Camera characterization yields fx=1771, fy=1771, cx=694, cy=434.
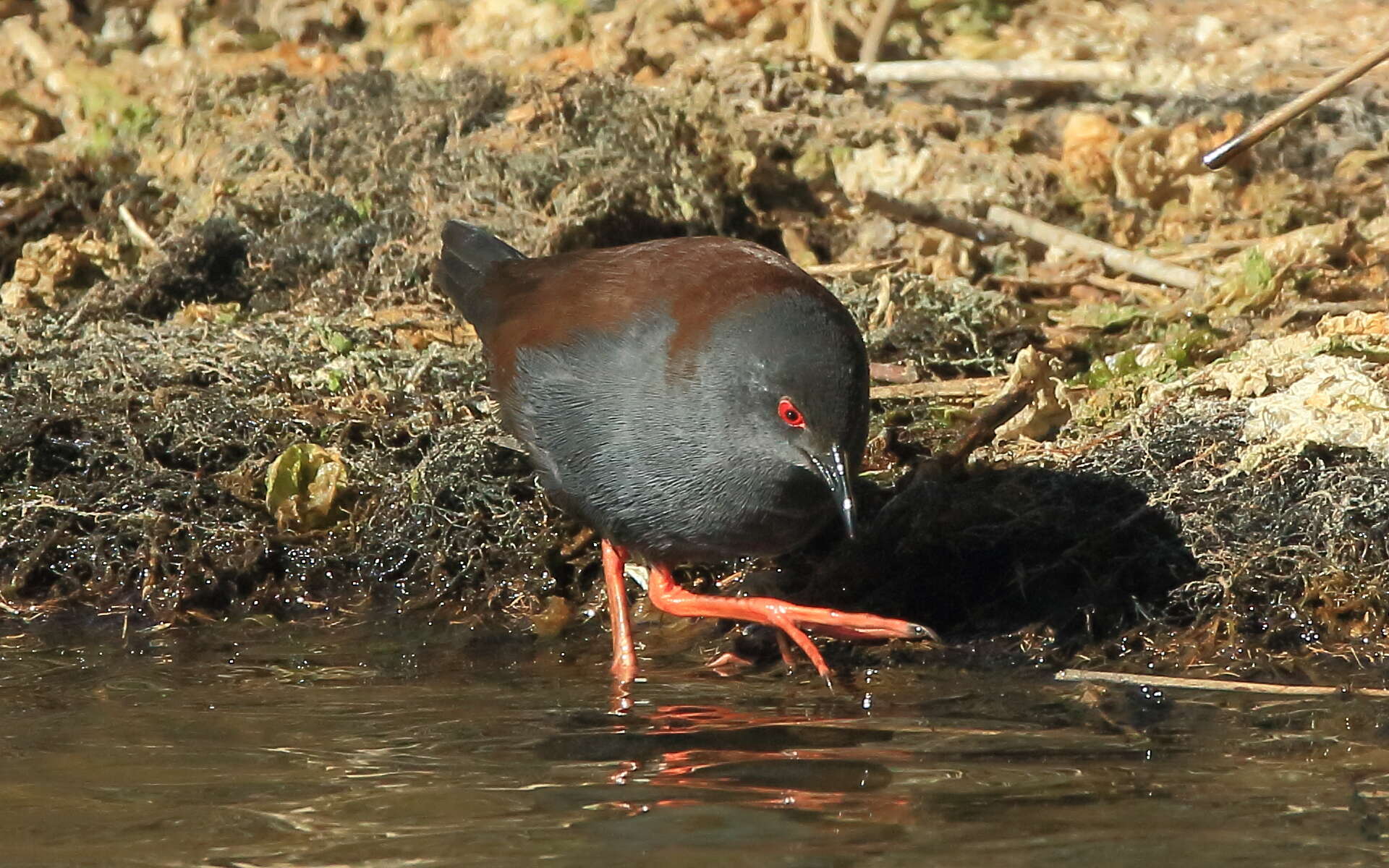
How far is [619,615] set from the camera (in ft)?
16.1

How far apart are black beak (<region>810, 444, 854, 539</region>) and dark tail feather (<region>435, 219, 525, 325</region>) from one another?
5.08 ft

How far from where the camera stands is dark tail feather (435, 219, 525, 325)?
548cm

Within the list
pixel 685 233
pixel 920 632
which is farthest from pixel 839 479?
pixel 685 233

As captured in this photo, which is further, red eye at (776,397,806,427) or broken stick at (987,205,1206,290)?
broken stick at (987,205,1206,290)

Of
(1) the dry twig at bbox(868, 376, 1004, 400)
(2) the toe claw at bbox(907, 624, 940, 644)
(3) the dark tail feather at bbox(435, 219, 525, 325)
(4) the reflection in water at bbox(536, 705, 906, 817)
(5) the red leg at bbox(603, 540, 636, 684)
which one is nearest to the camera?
(4) the reflection in water at bbox(536, 705, 906, 817)

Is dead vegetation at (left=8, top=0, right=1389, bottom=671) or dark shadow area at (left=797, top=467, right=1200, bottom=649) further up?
dead vegetation at (left=8, top=0, right=1389, bottom=671)

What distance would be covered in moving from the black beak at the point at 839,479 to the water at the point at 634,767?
0.51 m

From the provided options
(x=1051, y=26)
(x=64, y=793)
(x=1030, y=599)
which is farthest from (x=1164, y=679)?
(x=1051, y=26)

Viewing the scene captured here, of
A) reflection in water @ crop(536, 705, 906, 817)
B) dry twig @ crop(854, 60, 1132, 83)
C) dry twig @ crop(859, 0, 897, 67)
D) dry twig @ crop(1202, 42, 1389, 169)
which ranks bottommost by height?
reflection in water @ crop(536, 705, 906, 817)

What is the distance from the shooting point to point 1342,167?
7.20 metres

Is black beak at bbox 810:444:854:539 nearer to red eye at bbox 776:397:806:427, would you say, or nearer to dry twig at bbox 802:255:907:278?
red eye at bbox 776:397:806:427

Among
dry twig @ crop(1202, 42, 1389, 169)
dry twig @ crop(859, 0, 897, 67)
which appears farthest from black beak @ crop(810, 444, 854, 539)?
dry twig @ crop(859, 0, 897, 67)

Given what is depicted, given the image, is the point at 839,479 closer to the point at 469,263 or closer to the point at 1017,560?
the point at 1017,560

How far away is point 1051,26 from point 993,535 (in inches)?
172
